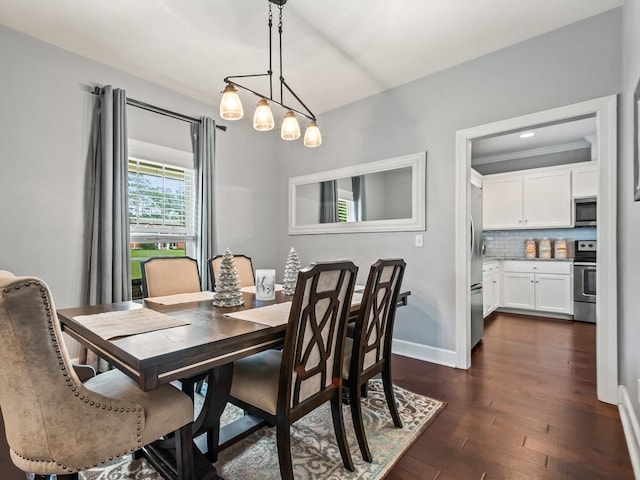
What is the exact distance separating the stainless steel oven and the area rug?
12.1 feet

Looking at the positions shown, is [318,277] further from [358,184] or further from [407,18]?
[358,184]

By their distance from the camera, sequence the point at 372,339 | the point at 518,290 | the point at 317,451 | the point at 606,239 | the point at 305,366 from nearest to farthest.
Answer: the point at 305,366 < the point at 317,451 < the point at 372,339 < the point at 606,239 < the point at 518,290

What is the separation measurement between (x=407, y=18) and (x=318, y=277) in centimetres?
206

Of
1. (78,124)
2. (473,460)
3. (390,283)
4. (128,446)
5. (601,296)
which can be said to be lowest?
(473,460)

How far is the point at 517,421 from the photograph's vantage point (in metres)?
1.97

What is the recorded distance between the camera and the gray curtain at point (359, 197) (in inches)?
139

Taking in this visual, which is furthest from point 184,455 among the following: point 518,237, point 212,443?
point 518,237

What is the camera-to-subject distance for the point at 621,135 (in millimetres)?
2119

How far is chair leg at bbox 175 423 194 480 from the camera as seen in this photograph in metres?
1.25

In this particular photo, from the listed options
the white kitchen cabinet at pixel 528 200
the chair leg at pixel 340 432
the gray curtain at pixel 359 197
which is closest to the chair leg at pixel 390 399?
the chair leg at pixel 340 432

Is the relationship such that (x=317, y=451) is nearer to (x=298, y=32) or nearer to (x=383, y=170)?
(x=383, y=170)

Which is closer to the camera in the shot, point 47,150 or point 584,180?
point 47,150

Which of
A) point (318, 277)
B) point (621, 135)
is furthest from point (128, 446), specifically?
point (621, 135)

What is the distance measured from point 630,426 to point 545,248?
3.91 m
